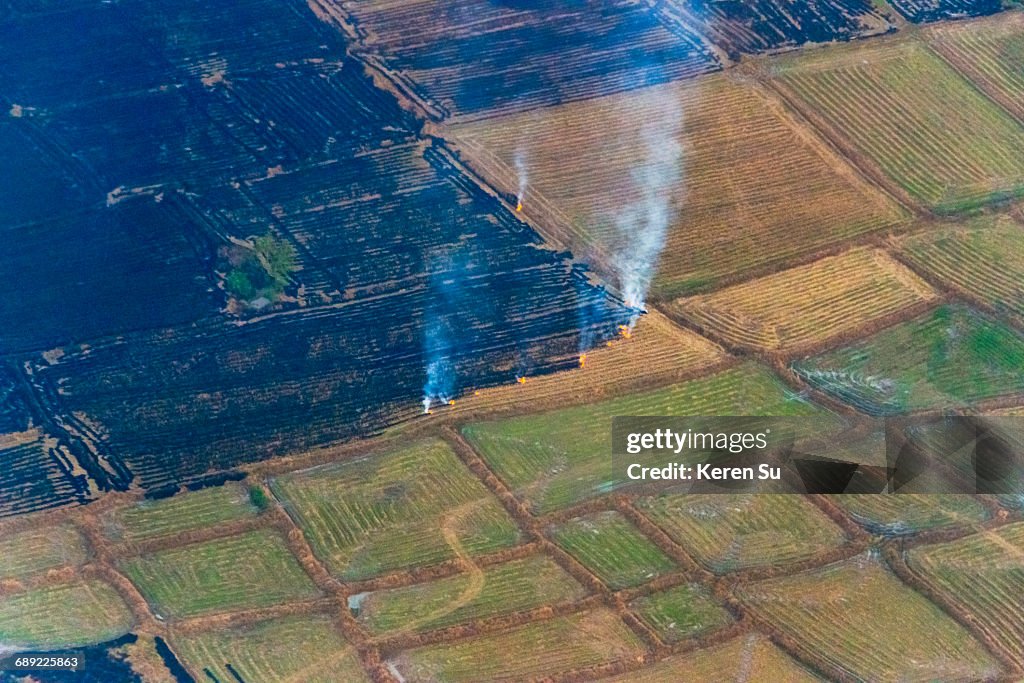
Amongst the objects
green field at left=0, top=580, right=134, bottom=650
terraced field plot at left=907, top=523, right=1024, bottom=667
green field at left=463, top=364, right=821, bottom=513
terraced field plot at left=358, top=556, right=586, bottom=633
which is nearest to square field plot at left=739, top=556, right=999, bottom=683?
terraced field plot at left=907, top=523, right=1024, bottom=667

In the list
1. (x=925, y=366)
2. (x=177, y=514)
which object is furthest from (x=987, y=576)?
(x=177, y=514)

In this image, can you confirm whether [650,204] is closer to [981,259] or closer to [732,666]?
[981,259]

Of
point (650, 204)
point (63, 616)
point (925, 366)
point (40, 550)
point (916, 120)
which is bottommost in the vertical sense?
point (63, 616)

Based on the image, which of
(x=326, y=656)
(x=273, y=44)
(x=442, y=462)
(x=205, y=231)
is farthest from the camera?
(x=273, y=44)

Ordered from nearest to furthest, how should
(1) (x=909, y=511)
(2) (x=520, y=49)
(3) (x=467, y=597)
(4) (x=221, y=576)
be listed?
(3) (x=467, y=597), (4) (x=221, y=576), (1) (x=909, y=511), (2) (x=520, y=49)

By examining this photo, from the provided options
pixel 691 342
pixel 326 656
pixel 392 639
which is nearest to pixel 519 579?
pixel 392 639

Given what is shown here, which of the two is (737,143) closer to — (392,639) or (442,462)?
(442,462)
